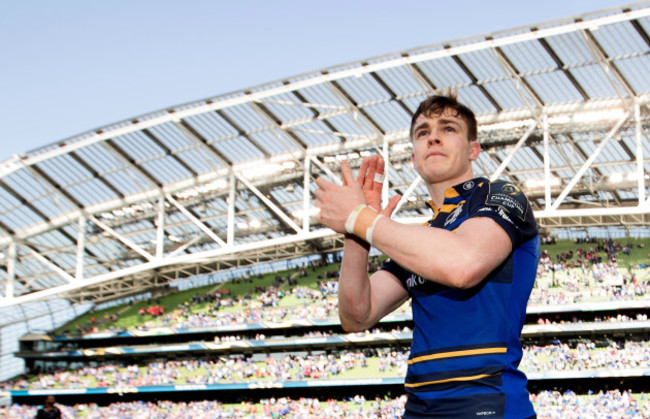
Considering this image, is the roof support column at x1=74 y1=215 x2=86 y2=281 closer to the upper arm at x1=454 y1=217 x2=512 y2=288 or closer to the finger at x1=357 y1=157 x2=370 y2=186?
the finger at x1=357 y1=157 x2=370 y2=186

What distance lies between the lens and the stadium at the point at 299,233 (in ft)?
94.0

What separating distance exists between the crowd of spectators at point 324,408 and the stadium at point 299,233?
157mm

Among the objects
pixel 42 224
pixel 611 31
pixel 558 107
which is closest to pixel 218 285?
pixel 42 224

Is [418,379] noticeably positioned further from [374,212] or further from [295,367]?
[295,367]

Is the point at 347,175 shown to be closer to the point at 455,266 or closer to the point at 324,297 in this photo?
the point at 455,266

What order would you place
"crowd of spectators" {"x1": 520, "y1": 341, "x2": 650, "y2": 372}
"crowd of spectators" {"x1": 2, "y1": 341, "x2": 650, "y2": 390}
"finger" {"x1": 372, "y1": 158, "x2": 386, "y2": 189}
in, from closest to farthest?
"finger" {"x1": 372, "y1": 158, "x2": 386, "y2": 189} < "crowd of spectators" {"x1": 520, "y1": 341, "x2": 650, "y2": 372} < "crowd of spectators" {"x1": 2, "y1": 341, "x2": 650, "y2": 390}

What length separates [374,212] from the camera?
2443mm

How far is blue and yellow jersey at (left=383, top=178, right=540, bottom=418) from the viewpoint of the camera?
241 cm

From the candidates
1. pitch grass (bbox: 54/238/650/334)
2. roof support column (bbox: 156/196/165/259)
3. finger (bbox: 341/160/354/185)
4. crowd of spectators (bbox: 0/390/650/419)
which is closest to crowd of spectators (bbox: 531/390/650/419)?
crowd of spectators (bbox: 0/390/650/419)

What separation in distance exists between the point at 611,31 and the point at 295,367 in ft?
76.6

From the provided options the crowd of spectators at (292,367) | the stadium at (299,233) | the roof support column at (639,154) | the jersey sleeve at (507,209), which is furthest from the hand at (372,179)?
the crowd of spectators at (292,367)

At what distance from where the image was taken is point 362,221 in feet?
7.98

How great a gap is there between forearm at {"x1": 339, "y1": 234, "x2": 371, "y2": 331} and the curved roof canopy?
25112 mm

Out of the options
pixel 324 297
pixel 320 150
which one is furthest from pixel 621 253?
pixel 320 150
